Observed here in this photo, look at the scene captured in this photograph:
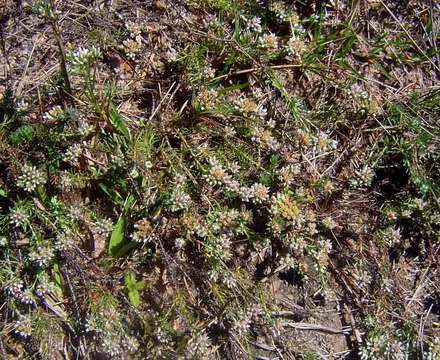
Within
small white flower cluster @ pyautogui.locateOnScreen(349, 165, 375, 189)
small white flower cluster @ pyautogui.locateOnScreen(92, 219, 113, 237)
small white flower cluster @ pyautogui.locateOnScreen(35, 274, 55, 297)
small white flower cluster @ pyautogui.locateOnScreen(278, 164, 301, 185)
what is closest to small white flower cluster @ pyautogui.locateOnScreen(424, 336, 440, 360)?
small white flower cluster @ pyautogui.locateOnScreen(349, 165, 375, 189)

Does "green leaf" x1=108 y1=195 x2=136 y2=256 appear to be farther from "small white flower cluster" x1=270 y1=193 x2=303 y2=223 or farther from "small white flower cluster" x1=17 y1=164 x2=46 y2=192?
"small white flower cluster" x1=270 y1=193 x2=303 y2=223

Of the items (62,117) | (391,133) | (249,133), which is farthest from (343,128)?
(62,117)

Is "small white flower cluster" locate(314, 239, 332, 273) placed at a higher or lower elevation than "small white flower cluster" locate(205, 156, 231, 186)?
lower

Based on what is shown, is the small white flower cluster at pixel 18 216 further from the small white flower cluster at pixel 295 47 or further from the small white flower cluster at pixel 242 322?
the small white flower cluster at pixel 295 47

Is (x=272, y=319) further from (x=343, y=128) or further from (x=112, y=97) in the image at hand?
(x=112, y=97)

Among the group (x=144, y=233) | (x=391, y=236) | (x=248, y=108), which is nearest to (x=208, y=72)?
(x=248, y=108)

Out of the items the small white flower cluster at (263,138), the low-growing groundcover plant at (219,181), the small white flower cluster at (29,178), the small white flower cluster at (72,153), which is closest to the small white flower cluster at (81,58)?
the low-growing groundcover plant at (219,181)
